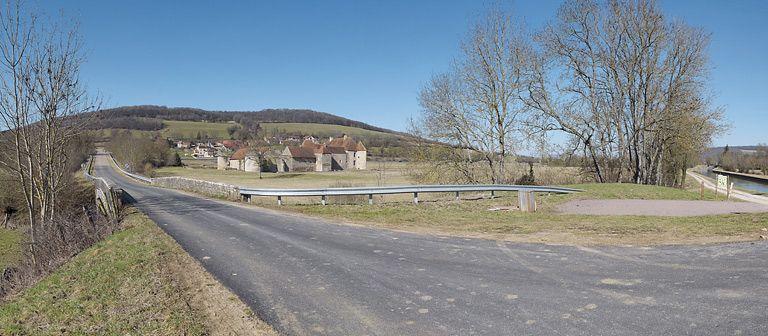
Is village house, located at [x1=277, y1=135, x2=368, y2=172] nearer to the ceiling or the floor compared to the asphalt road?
nearer to the ceiling

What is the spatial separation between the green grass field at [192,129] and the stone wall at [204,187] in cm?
12034

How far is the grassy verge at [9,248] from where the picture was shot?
15.8m

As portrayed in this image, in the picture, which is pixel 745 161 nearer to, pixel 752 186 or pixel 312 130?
pixel 752 186

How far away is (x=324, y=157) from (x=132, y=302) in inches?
3750

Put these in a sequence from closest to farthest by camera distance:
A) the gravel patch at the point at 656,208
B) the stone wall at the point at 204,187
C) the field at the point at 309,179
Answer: the gravel patch at the point at 656,208 < the stone wall at the point at 204,187 < the field at the point at 309,179

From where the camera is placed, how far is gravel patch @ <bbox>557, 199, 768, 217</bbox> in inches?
565

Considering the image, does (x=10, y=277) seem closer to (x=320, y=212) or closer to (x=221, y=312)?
(x=320, y=212)

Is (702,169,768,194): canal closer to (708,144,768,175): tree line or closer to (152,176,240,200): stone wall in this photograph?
(708,144,768,175): tree line

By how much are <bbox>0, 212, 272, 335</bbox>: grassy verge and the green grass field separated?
150922 millimetres

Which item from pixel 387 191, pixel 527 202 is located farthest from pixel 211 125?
pixel 527 202

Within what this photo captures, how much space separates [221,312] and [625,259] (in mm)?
5891

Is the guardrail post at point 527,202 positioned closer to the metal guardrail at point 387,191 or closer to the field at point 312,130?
the metal guardrail at point 387,191

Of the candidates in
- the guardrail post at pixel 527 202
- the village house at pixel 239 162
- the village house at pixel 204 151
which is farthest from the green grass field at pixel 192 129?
the guardrail post at pixel 527 202

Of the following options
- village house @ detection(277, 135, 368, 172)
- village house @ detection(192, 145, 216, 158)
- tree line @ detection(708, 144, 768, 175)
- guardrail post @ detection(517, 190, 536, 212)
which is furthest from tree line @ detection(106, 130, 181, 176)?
tree line @ detection(708, 144, 768, 175)
